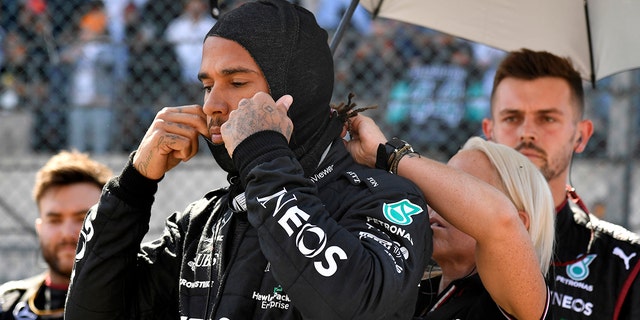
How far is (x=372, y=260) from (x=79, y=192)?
8.07 feet

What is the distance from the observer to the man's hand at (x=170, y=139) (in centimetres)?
227

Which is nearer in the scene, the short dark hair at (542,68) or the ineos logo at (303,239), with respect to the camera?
the ineos logo at (303,239)

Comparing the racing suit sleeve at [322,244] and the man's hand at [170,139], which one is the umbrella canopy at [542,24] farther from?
the racing suit sleeve at [322,244]

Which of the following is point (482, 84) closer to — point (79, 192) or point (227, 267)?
point (79, 192)

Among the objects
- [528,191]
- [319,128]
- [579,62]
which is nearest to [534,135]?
[579,62]

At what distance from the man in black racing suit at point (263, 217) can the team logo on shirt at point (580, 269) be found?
4.10ft

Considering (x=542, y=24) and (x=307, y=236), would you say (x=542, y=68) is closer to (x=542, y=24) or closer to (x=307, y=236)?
(x=542, y=24)

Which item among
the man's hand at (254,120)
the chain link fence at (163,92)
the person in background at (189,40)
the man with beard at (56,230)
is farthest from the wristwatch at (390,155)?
the person in background at (189,40)

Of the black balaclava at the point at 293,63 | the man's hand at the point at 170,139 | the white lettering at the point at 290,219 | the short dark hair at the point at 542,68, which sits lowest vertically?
the white lettering at the point at 290,219

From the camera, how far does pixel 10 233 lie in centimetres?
614

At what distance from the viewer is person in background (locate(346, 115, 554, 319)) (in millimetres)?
2275

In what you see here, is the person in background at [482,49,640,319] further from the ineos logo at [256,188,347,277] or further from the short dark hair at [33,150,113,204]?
the short dark hair at [33,150,113,204]

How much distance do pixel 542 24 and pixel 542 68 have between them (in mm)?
308

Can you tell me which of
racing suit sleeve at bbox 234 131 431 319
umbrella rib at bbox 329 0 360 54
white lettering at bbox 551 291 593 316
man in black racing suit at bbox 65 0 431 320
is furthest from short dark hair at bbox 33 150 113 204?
racing suit sleeve at bbox 234 131 431 319
